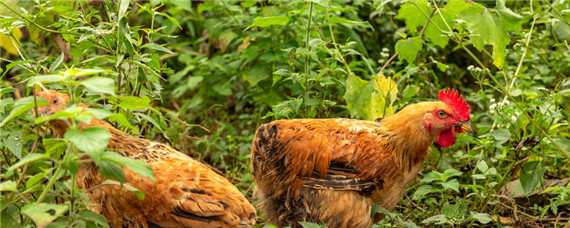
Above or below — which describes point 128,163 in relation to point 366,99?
above

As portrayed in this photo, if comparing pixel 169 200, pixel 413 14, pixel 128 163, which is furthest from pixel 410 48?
pixel 128 163

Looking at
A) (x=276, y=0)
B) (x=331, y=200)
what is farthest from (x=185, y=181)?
(x=276, y=0)

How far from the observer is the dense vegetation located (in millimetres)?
2602

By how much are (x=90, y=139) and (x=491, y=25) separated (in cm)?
272

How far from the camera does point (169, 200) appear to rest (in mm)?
2871

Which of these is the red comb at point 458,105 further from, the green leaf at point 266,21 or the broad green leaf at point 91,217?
the broad green leaf at point 91,217

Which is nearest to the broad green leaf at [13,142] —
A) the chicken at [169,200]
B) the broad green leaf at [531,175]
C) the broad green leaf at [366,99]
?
the chicken at [169,200]

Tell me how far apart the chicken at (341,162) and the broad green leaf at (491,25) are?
1.37 feet

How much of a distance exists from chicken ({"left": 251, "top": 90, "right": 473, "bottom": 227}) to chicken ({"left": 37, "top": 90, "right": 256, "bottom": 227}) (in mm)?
647

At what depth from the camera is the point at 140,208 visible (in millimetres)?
2883

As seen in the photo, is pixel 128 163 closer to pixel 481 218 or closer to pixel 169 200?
pixel 169 200

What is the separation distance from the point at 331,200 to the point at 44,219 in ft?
6.07

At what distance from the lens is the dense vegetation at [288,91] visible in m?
2.60

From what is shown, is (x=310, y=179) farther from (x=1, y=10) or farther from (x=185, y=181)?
(x=1, y=10)
